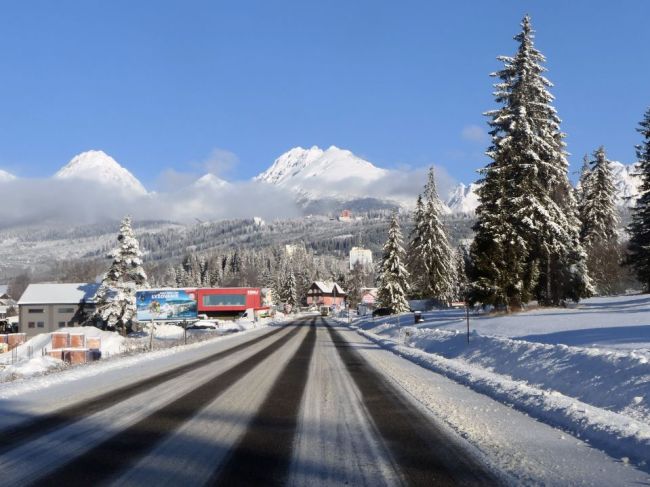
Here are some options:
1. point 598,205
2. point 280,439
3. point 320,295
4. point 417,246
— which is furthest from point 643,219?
point 320,295

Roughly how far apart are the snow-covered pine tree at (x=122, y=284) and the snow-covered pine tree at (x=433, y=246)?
30130 mm

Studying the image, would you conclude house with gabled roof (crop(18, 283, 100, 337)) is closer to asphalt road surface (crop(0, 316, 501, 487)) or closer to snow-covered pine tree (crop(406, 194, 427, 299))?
snow-covered pine tree (crop(406, 194, 427, 299))

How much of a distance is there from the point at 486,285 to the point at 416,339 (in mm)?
6045

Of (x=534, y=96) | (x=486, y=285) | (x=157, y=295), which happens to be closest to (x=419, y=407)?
(x=486, y=285)

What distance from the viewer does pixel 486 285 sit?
1318 inches

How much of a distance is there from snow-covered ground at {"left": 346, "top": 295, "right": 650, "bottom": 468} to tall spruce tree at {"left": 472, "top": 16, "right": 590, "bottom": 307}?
33.1 ft

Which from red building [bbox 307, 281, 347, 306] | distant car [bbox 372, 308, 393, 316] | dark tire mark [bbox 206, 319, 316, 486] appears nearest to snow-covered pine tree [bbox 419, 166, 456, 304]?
distant car [bbox 372, 308, 393, 316]

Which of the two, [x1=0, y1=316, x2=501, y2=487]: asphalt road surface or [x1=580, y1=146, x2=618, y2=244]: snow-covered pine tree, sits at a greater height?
[x1=580, y1=146, x2=618, y2=244]: snow-covered pine tree

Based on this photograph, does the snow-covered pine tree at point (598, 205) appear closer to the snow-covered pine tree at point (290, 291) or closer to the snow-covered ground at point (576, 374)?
the snow-covered ground at point (576, 374)

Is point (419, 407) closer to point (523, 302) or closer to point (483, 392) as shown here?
point (483, 392)

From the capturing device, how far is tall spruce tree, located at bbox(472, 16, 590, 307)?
3381 cm

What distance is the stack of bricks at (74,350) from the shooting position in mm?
31922

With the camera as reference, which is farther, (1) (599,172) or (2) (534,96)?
(1) (599,172)

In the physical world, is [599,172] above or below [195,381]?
above
